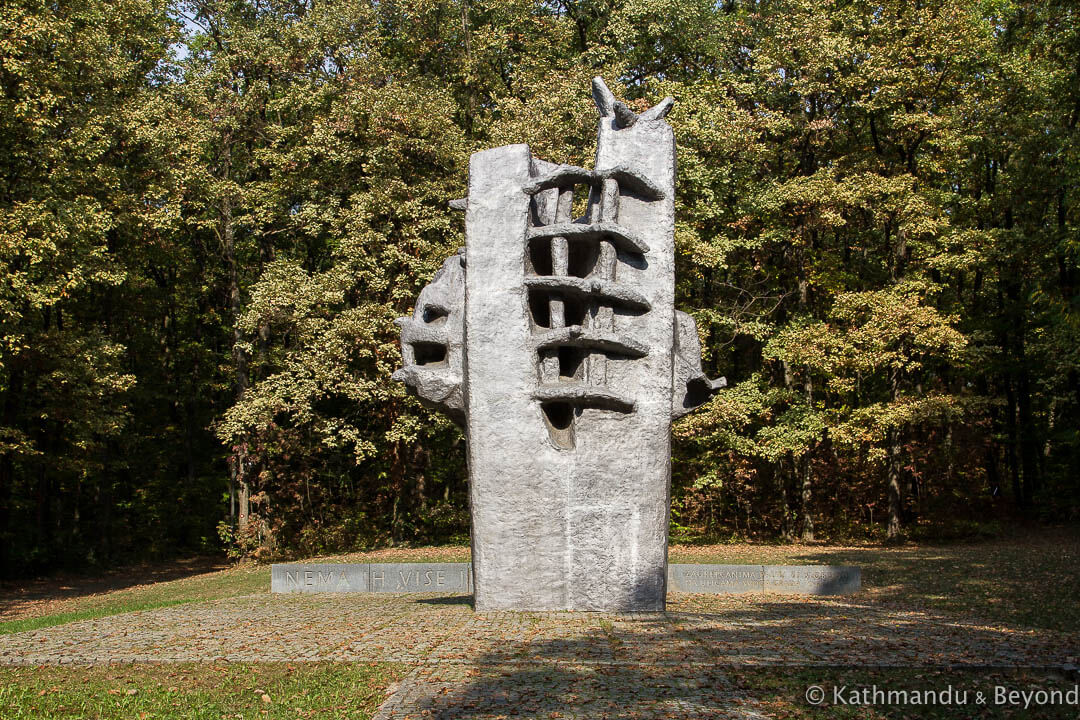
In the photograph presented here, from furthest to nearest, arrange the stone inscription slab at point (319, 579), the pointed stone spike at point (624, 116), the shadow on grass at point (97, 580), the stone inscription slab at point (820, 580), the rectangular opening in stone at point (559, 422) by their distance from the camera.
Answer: the shadow on grass at point (97, 580)
the stone inscription slab at point (319, 579)
the stone inscription slab at point (820, 580)
the pointed stone spike at point (624, 116)
the rectangular opening in stone at point (559, 422)

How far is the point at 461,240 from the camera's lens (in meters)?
21.9

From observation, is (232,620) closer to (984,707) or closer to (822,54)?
(984,707)

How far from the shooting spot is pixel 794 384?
2520cm

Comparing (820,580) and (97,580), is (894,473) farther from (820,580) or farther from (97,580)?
(97,580)

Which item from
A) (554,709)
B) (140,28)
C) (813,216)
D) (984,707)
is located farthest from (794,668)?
(140,28)

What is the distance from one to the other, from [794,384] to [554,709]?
20583mm

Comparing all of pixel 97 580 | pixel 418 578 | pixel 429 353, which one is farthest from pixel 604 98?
pixel 97 580

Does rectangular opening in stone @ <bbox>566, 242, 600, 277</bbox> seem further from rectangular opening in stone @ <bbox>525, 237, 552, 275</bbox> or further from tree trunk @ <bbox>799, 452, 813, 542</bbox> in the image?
tree trunk @ <bbox>799, 452, 813, 542</bbox>

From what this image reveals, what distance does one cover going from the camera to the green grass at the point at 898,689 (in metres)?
5.94

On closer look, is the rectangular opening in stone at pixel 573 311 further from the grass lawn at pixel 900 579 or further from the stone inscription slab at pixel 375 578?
the grass lawn at pixel 900 579

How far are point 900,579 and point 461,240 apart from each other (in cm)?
1231

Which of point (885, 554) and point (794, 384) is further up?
point (794, 384)

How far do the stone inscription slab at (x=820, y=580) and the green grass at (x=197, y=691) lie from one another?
25.9 feet

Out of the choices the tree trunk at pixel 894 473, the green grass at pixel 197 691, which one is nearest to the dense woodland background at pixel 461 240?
the tree trunk at pixel 894 473
